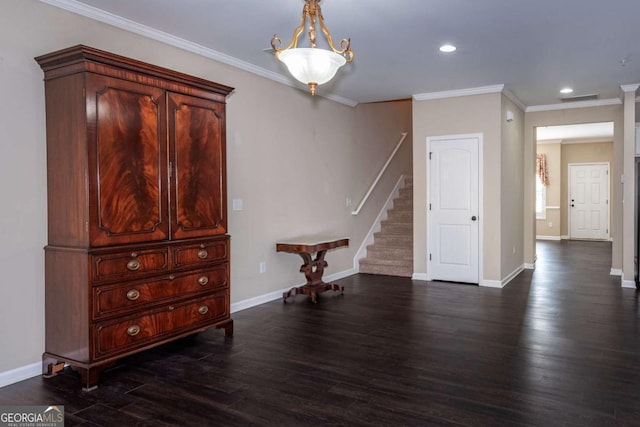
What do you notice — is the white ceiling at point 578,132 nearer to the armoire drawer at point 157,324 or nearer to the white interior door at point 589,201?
the white interior door at point 589,201

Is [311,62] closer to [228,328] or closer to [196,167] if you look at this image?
[196,167]

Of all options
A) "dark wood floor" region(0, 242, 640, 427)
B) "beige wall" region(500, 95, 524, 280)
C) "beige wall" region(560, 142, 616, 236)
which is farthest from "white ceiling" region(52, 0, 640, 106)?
"beige wall" region(560, 142, 616, 236)

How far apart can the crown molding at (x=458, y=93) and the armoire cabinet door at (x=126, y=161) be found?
4133mm

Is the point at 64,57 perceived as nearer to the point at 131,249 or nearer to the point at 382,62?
the point at 131,249

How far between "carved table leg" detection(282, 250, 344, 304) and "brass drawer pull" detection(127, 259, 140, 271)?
243 cm

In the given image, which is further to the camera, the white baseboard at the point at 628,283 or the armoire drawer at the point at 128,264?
the white baseboard at the point at 628,283

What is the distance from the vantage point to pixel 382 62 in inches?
199

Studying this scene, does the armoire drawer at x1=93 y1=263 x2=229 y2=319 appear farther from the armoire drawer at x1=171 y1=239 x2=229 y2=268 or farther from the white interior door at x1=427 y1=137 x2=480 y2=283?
the white interior door at x1=427 y1=137 x2=480 y2=283

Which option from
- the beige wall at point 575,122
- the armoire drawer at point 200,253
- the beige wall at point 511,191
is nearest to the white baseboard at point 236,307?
the armoire drawer at point 200,253

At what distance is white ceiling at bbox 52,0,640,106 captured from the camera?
358 cm

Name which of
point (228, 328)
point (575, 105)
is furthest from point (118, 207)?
point (575, 105)

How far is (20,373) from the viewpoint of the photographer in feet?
10.4

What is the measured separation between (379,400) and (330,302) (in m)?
2.62

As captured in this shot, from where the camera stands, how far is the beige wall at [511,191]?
6.39m
